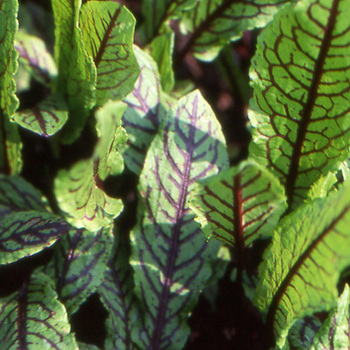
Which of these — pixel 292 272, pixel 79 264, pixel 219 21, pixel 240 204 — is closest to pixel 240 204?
pixel 240 204

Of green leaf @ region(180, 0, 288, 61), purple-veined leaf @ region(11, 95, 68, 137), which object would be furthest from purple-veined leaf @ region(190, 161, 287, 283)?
green leaf @ region(180, 0, 288, 61)

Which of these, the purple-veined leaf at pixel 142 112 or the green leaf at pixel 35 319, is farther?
the purple-veined leaf at pixel 142 112

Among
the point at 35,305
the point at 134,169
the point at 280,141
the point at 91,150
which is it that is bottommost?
the point at 35,305

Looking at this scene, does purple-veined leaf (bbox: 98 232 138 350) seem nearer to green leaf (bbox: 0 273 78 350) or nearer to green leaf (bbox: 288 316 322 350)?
green leaf (bbox: 0 273 78 350)

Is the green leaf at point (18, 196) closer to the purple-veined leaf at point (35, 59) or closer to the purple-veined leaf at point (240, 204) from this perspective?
the purple-veined leaf at point (35, 59)

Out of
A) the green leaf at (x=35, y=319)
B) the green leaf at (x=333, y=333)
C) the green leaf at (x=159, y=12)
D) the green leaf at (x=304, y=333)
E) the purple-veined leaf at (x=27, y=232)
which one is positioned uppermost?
the green leaf at (x=159, y=12)

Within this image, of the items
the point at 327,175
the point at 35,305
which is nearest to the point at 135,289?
the point at 35,305

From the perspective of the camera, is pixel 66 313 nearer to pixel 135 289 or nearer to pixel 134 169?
pixel 135 289

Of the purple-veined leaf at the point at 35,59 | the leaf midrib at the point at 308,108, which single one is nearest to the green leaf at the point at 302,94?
the leaf midrib at the point at 308,108
